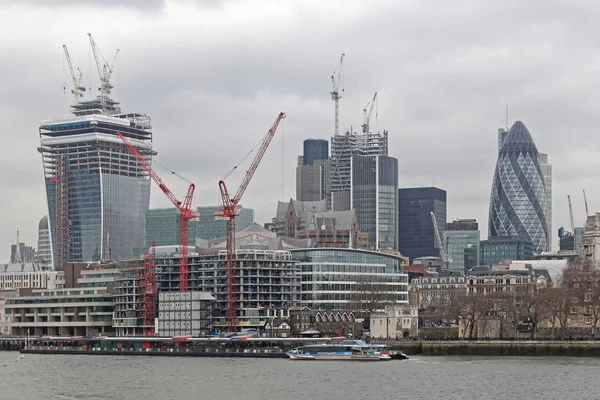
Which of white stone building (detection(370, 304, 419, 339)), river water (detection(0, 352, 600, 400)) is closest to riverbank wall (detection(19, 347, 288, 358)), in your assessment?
river water (detection(0, 352, 600, 400))

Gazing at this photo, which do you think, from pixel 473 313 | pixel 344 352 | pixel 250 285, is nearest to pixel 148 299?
pixel 250 285

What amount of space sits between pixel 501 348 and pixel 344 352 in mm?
20423

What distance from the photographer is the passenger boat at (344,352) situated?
138 metres

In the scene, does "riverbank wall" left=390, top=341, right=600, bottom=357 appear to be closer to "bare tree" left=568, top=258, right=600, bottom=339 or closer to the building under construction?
"bare tree" left=568, top=258, right=600, bottom=339

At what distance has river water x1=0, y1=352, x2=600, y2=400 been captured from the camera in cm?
9938

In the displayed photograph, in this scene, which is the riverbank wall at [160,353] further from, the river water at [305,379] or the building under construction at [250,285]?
the building under construction at [250,285]

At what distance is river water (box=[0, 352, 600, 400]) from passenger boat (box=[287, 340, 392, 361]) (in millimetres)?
3407

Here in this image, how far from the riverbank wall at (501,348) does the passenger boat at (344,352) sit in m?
10.7

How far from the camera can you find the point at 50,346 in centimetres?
17375

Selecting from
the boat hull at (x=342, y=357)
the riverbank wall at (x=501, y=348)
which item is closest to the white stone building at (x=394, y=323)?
the riverbank wall at (x=501, y=348)

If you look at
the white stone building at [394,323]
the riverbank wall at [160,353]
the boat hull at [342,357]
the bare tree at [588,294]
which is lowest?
the riverbank wall at [160,353]

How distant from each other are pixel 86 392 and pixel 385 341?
69.0 metres

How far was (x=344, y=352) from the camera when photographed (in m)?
140

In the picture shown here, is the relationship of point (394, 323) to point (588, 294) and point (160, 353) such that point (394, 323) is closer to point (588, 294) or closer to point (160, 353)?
point (588, 294)
